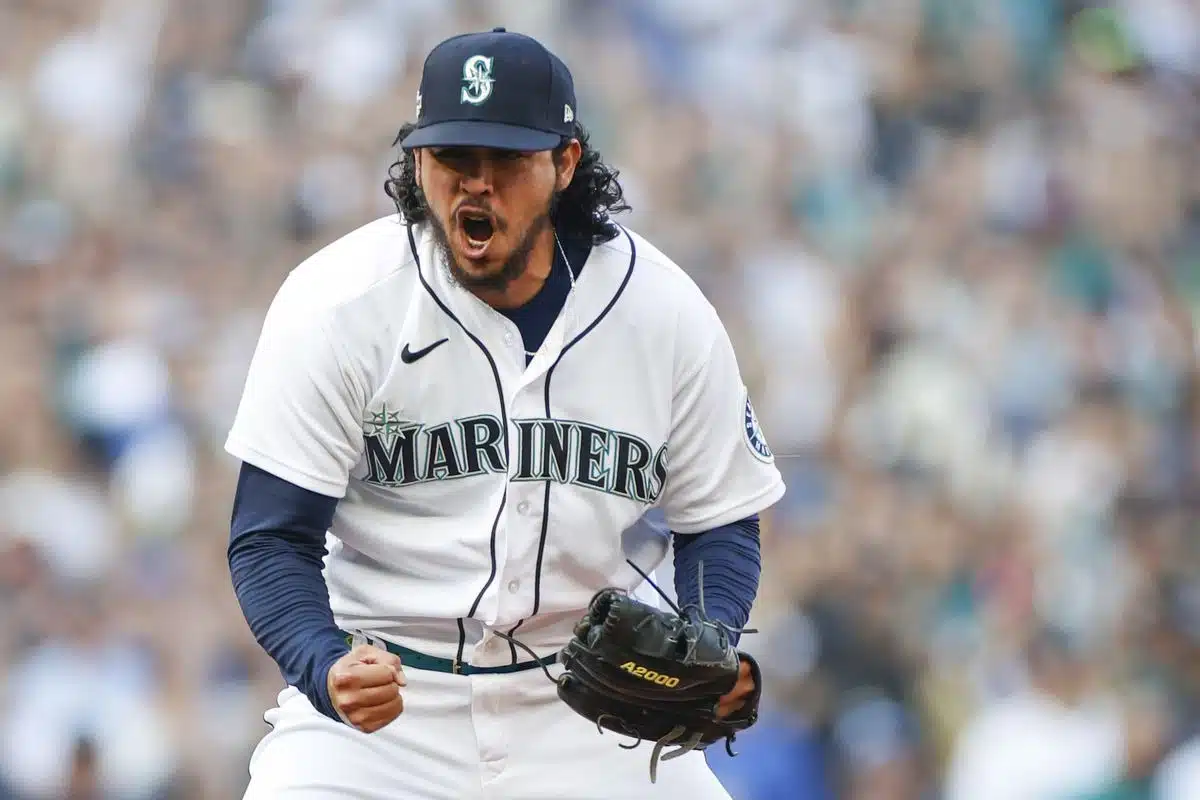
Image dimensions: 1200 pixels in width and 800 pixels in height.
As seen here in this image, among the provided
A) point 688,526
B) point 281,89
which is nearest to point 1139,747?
point 688,526

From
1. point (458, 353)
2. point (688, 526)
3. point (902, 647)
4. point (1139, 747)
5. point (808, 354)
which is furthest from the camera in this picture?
point (808, 354)

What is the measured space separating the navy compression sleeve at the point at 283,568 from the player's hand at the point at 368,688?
0.16m

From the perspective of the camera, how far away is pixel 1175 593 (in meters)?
6.05

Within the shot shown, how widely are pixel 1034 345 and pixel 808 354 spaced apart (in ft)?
2.56

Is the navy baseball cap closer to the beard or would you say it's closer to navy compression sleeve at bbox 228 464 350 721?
the beard

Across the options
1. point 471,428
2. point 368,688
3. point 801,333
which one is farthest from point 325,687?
point 801,333

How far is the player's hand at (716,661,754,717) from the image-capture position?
2764 mm

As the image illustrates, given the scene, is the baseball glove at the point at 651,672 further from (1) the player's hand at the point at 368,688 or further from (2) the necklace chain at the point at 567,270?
(2) the necklace chain at the point at 567,270

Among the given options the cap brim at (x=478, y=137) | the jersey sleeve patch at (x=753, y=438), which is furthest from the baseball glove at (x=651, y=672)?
the cap brim at (x=478, y=137)

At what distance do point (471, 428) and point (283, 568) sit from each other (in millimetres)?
365

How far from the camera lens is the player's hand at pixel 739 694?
2764 mm

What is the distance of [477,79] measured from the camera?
286 centimetres

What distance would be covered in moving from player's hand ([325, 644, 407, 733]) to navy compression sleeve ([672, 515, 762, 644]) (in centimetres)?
61

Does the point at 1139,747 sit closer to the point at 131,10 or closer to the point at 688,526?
the point at 688,526
